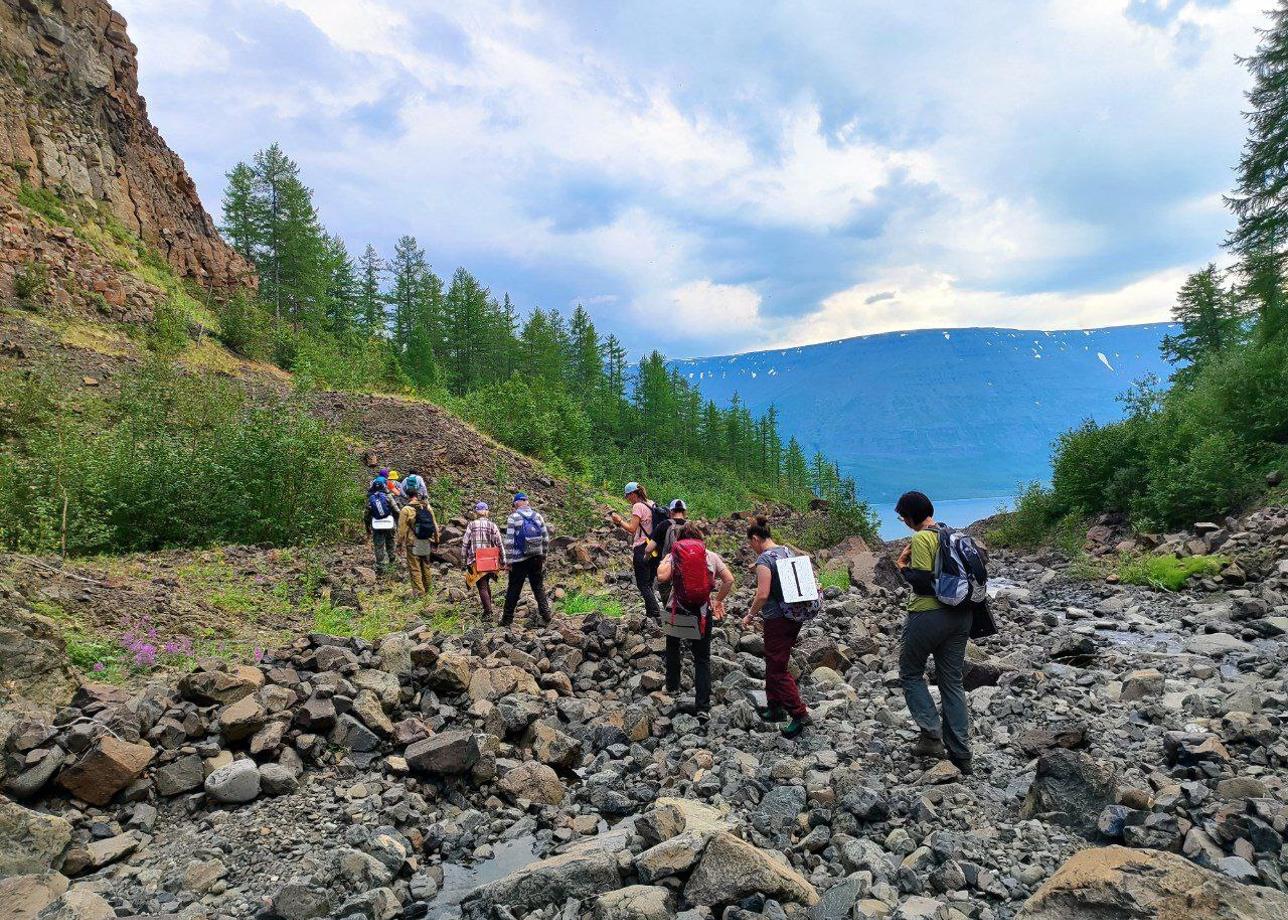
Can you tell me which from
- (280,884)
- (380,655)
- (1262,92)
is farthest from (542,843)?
(1262,92)

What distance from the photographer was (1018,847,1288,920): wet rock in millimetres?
2939

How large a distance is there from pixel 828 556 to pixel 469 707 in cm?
1523

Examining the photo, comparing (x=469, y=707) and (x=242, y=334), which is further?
(x=242, y=334)

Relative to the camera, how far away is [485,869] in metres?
4.81

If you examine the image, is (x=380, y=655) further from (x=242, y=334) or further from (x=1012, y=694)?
(x=242, y=334)

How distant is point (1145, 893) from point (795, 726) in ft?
12.0

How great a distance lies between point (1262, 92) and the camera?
69.8ft

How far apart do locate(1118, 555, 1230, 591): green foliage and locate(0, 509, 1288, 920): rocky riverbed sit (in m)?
5.91

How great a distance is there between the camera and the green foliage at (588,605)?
1192cm

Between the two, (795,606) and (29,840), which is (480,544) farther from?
(29,840)

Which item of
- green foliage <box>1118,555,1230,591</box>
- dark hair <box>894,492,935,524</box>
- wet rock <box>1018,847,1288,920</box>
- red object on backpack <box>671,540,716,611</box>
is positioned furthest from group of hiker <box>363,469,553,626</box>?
green foliage <box>1118,555,1230,591</box>

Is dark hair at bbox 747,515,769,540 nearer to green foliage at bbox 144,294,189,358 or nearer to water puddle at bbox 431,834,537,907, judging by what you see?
water puddle at bbox 431,834,537,907

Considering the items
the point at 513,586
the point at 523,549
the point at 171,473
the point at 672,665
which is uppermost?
the point at 171,473

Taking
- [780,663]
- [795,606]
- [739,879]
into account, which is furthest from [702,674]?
[739,879]
